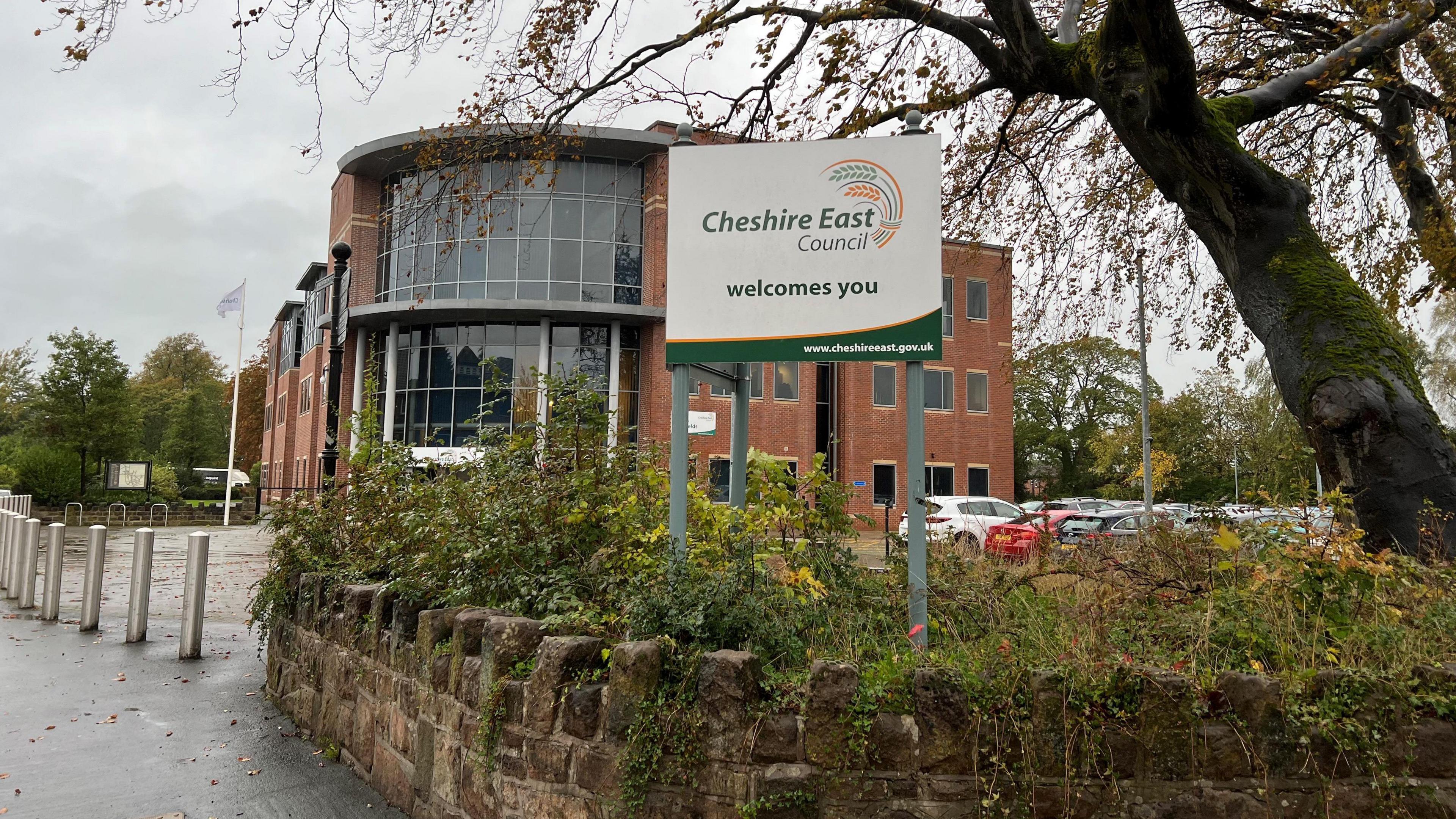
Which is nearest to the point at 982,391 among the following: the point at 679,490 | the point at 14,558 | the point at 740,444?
the point at 14,558

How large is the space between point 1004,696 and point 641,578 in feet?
6.41

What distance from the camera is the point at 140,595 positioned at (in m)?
9.49

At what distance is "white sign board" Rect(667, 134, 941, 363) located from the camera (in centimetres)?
526

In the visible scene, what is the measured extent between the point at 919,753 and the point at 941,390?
36008 mm

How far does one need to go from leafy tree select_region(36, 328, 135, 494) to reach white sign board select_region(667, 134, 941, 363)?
3865 centimetres

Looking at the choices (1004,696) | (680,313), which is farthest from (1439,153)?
(1004,696)

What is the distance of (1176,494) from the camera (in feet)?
144

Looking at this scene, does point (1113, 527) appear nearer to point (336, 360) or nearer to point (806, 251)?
point (806, 251)

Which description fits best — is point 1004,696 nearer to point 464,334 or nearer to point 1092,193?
point 1092,193

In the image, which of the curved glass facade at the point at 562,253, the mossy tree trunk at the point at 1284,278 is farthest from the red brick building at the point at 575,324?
the mossy tree trunk at the point at 1284,278

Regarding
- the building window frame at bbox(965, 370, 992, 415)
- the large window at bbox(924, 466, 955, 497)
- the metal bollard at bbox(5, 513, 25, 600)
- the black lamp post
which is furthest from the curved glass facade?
the black lamp post

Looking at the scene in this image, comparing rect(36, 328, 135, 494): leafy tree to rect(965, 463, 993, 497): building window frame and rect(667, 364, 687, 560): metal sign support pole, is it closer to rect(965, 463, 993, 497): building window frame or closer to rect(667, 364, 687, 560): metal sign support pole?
rect(965, 463, 993, 497): building window frame

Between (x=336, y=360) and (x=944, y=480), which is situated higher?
(x=336, y=360)

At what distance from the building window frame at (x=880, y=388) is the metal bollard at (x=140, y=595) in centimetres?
2979
